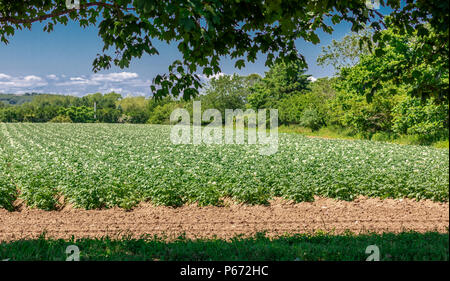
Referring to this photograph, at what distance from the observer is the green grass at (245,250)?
3514 millimetres

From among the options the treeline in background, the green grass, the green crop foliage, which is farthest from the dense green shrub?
the green grass

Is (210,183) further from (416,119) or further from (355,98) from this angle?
(355,98)

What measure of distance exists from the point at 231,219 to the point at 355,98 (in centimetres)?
2216

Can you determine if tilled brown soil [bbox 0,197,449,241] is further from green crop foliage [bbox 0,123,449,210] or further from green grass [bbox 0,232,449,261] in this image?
green grass [bbox 0,232,449,261]

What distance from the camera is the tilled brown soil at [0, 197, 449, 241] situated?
5.91 m

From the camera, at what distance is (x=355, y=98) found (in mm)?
26000

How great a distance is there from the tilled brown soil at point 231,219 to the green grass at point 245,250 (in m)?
1.06

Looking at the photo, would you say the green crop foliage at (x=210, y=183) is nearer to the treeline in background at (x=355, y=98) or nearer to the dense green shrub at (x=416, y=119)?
the treeline in background at (x=355, y=98)

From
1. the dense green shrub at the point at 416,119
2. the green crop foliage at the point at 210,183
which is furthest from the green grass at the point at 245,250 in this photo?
the dense green shrub at the point at 416,119

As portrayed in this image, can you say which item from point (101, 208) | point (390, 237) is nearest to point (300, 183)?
point (390, 237)

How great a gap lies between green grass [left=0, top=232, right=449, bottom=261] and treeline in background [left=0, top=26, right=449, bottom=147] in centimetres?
125

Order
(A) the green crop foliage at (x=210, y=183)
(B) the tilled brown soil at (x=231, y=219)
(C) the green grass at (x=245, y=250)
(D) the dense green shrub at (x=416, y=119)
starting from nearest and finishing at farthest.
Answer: (C) the green grass at (x=245, y=250) < (B) the tilled brown soil at (x=231, y=219) < (A) the green crop foliage at (x=210, y=183) < (D) the dense green shrub at (x=416, y=119)

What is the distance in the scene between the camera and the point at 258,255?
11.9 feet
